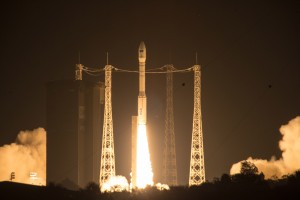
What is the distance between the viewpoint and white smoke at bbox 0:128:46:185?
458 feet

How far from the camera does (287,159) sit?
427ft

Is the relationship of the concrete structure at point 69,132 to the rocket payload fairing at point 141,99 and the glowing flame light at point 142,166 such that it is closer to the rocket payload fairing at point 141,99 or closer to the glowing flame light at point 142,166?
the glowing flame light at point 142,166

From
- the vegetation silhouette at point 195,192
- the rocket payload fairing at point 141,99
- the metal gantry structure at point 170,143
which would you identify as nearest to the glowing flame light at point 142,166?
the rocket payload fairing at point 141,99

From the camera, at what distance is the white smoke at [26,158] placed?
5497 inches

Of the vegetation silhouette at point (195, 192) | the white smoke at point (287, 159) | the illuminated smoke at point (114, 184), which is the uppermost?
the white smoke at point (287, 159)

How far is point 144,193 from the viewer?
99938 mm

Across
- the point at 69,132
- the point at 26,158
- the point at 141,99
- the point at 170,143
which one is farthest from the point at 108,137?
the point at 26,158

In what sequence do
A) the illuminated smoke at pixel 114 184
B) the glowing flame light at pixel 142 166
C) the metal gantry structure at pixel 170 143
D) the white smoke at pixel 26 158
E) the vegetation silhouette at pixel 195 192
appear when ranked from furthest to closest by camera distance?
the white smoke at pixel 26 158 < the metal gantry structure at pixel 170 143 < the glowing flame light at pixel 142 166 < the illuminated smoke at pixel 114 184 < the vegetation silhouette at pixel 195 192

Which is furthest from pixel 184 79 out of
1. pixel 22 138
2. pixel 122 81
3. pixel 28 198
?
pixel 28 198

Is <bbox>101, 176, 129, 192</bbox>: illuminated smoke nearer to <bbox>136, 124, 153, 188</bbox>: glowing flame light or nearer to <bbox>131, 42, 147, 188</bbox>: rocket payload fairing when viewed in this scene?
<bbox>131, 42, 147, 188</bbox>: rocket payload fairing

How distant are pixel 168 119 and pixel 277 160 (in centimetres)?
1696

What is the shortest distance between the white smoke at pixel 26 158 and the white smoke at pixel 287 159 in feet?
96.4

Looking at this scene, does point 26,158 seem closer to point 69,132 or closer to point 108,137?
point 69,132

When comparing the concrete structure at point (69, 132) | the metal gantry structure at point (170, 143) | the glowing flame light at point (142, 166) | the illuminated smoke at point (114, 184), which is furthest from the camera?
the concrete structure at point (69, 132)
